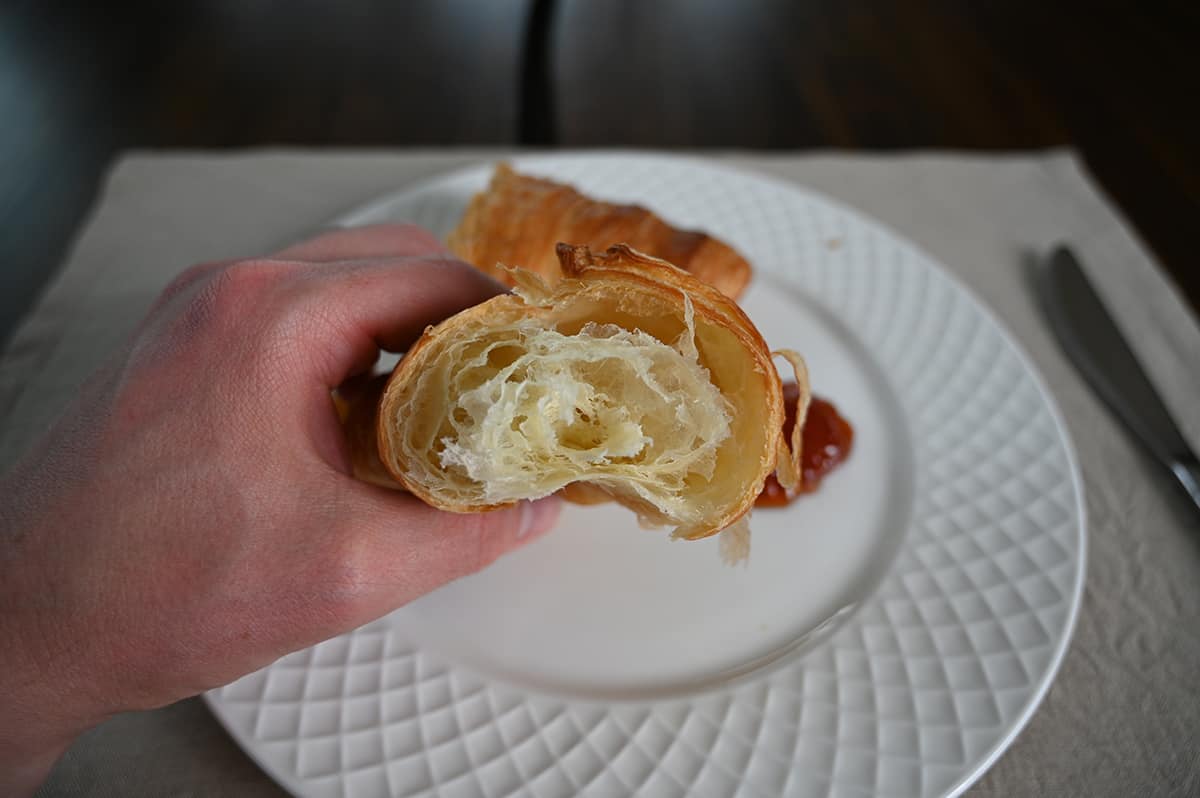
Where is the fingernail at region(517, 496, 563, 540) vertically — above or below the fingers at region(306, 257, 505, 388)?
below

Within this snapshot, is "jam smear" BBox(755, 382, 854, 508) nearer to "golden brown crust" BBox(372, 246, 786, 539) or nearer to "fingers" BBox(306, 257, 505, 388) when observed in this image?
"golden brown crust" BBox(372, 246, 786, 539)

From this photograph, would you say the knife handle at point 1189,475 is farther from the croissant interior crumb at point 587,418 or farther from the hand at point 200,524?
the hand at point 200,524

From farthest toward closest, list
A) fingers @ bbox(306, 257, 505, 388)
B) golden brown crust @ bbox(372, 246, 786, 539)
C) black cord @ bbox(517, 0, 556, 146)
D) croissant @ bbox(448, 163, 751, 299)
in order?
1. black cord @ bbox(517, 0, 556, 146)
2. croissant @ bbox(448, 163, 751, 299)
3. fingers @ bbox(306, 257, 505, 388)
4. golden brown crust @ bbox(372, 246, 786, 539)

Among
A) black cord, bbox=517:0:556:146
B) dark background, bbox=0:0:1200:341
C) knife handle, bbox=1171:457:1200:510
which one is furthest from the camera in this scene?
dark background, bbox=0:0:1200:341

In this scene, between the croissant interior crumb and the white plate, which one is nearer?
the croissant interior crumb

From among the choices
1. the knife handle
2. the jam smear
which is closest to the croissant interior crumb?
the jam smear

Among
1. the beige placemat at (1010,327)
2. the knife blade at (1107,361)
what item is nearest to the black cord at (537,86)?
the beige placemat at (1010,327)

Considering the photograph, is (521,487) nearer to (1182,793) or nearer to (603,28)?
(1182,793)

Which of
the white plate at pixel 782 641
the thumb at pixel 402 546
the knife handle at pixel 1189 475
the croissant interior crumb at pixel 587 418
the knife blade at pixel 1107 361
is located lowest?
the white plate at pixel 782 641
